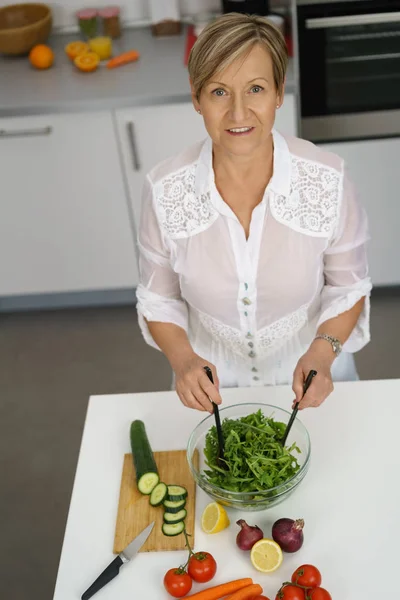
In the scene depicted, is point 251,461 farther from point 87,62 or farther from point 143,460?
point 87,62

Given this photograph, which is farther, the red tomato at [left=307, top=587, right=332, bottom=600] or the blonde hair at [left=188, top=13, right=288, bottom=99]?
the blonde hair at [left=188, top=13, right=288, bottom=99]

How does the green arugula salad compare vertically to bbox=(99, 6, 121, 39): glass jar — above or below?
below

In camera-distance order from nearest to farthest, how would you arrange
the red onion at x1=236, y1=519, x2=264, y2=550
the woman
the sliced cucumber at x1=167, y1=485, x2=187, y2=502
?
the red onion at x1=236, y1=519, x2=264, y2=550 < the sliced cucumber at x1=167, y1=485, x2=187, y2=502 < the woman

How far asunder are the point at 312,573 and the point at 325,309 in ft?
1.90

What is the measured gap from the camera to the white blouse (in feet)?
5.10

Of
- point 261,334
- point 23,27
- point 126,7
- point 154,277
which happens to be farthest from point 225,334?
point 126,7

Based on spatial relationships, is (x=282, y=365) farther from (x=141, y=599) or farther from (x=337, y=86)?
(x=337, y=86)

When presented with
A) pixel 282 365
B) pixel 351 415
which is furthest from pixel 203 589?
pixel 282 365

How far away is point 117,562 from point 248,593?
0.73 ft

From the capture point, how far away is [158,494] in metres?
1.40

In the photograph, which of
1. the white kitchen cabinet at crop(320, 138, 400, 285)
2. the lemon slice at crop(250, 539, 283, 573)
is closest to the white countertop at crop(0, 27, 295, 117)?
the white kitchen cabinet at crop(320, 138, 400, 285)

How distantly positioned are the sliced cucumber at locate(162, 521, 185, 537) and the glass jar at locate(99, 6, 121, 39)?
227 centimetres

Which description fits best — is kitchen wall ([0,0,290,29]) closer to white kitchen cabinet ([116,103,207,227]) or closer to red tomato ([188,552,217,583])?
white kitchen cabinet ([116,103,207,227])

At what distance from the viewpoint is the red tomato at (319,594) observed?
46.1 inches
